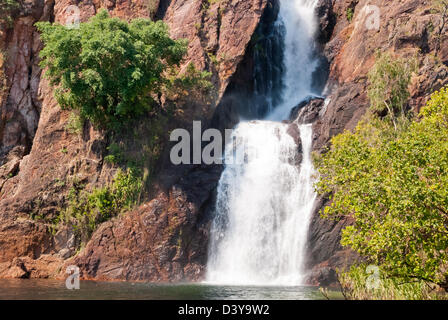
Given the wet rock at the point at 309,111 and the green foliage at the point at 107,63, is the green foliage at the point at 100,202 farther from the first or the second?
the wet rock at the point at 309,111

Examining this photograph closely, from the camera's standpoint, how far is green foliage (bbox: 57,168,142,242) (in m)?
28.6

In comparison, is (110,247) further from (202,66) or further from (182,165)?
(202,66)

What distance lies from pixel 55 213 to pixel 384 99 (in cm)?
2298

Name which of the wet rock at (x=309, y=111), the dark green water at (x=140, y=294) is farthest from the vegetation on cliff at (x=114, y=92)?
the wet rock at (x=309, y=111)

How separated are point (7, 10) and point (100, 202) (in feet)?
63.5

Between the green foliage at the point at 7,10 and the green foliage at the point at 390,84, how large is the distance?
2897 cm

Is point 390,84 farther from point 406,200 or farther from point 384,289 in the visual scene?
point 384,289

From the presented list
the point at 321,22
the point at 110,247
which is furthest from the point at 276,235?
the point at 321,22

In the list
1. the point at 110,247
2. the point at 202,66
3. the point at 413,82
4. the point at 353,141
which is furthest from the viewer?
the point at 202,66

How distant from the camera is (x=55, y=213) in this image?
2952cm

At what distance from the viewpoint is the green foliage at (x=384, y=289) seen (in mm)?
13984

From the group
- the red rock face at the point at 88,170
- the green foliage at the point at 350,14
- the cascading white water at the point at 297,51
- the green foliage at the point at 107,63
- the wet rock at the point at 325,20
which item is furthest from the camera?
the wet rock at the point at 325,20

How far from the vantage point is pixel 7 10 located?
119 feet

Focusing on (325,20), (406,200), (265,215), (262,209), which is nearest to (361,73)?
(325,20)
